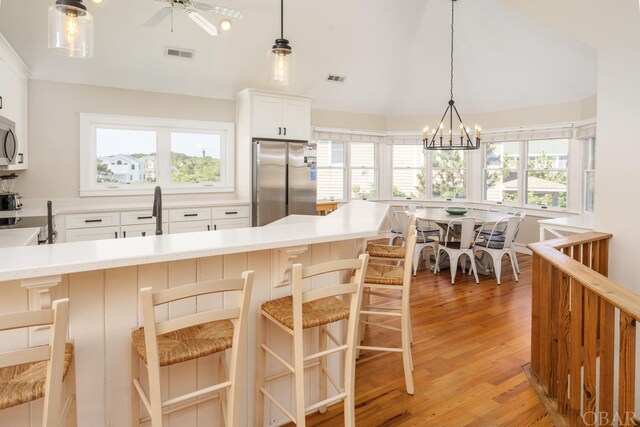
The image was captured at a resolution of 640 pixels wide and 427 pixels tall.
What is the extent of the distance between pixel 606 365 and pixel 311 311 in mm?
1291

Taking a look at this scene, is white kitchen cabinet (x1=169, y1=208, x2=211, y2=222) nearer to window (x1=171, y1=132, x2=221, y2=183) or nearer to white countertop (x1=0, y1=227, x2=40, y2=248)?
window (x1=171, y1=132, x2=221, y2=183)

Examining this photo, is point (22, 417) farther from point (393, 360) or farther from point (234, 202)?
point (234, 202)

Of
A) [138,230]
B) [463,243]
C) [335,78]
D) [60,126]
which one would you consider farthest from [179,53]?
[463,243]

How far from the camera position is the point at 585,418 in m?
1.92

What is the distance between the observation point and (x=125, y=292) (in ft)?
5.89

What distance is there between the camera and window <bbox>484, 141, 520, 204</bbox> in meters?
7.10

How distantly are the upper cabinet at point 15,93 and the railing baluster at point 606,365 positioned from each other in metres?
4.51

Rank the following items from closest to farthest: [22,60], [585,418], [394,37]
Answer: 1. [585,418]
2. [22,60]
3. [394,37]

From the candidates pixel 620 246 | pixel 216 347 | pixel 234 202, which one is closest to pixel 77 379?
pixel 216 347

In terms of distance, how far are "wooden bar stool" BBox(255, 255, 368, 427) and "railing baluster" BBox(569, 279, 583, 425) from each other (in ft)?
3.43

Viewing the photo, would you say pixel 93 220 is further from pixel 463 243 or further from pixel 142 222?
pixel 463 243

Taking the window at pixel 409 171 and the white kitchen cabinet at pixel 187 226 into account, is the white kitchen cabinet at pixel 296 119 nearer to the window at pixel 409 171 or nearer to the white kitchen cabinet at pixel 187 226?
the white kitchen cabinet at pixel 187 226

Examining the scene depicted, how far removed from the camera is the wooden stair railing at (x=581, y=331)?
5.15 ft

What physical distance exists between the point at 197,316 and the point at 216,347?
25 cm
